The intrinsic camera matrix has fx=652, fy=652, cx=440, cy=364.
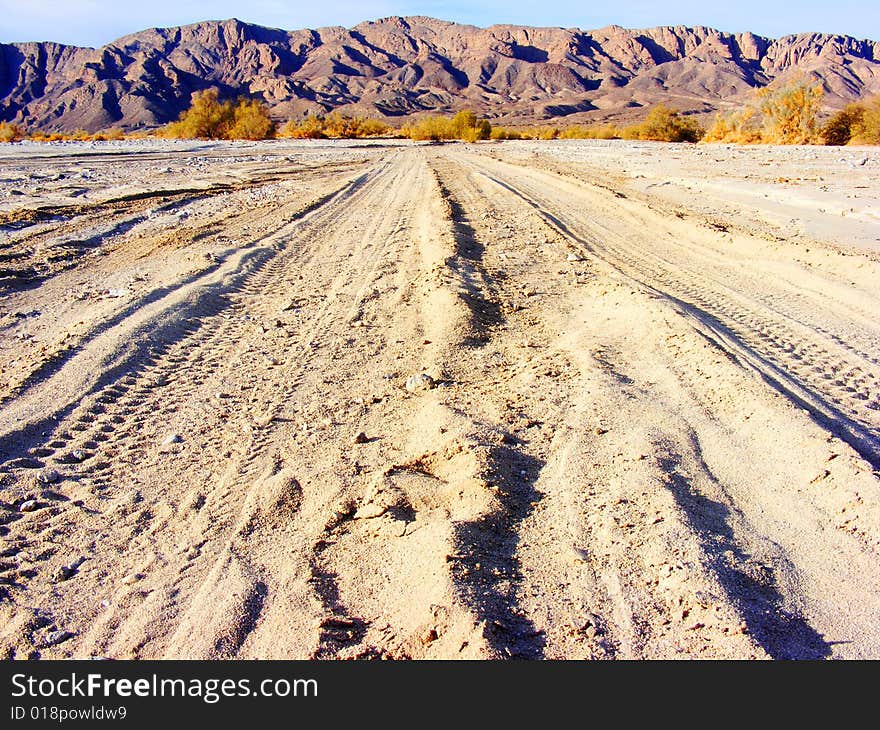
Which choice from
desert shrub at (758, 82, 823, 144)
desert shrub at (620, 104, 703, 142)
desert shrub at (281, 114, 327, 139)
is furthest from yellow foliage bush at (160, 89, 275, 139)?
desert shrub at (758, 82, 823, 144)

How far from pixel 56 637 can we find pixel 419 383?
9.39 feet

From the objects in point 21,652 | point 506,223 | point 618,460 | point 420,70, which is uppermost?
point 420,70

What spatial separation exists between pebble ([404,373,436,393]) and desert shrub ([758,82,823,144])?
3730cm

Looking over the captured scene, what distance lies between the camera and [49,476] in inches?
145

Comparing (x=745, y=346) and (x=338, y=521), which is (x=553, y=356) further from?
(x=338, y=521)

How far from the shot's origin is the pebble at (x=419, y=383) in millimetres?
4859

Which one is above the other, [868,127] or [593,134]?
[593,134]

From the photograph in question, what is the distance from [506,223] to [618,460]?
28.1 feet

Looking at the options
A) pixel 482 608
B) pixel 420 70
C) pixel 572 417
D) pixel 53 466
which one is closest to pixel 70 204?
pixel 53 466

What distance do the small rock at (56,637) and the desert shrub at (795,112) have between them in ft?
132

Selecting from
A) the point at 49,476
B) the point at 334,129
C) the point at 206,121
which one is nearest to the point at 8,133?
the point at 206,121

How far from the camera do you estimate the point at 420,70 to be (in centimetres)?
19012

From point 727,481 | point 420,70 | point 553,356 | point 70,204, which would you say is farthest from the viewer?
point 420,70

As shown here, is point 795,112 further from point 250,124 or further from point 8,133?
point 8,133
